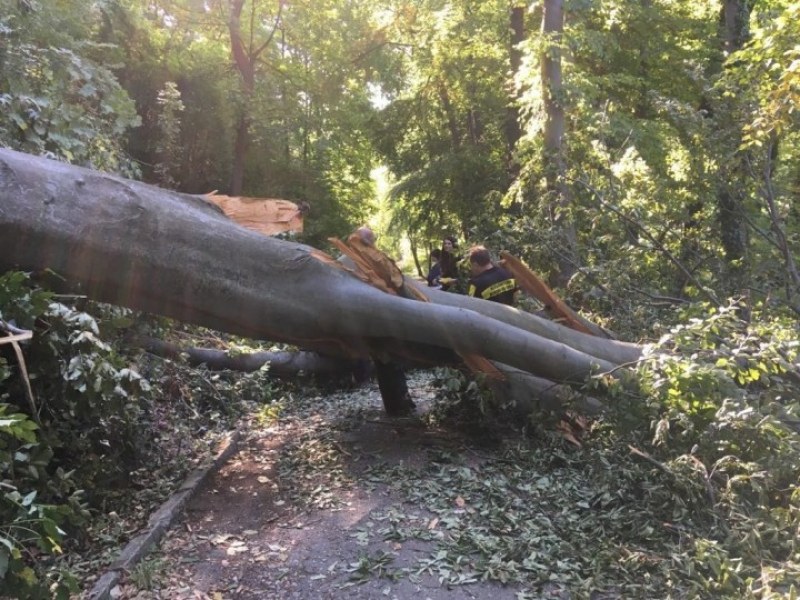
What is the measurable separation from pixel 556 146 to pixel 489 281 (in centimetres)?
325

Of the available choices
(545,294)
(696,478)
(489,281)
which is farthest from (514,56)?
(696,478)

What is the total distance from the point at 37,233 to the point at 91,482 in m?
1.61

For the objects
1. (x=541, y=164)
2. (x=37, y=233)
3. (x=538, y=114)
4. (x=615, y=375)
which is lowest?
(x=615, y=375)

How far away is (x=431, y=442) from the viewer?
17.2 feet

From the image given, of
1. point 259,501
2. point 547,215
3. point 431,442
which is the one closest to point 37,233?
point 259,501

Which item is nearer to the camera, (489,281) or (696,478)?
(696,478)

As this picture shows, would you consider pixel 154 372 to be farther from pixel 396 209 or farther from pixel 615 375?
pixel 396 209

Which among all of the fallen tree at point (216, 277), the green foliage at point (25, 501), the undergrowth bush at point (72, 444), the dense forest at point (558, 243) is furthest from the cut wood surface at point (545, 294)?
the green foliage at point (25, 501)

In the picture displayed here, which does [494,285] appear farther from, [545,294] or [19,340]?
[19,340]

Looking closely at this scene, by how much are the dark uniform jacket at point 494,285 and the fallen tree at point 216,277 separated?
2.60 feet

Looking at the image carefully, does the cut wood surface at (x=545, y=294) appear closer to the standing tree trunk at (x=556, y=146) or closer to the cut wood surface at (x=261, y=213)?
the standing tree trunk at (x=556, y=146)

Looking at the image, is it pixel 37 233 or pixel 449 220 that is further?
pixel 449 220

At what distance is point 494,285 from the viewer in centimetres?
622

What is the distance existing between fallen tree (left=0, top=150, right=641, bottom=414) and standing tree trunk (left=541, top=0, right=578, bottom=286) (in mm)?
2289
